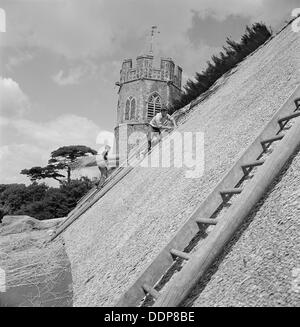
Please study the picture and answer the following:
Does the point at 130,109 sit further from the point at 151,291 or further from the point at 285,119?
the point at 151,291

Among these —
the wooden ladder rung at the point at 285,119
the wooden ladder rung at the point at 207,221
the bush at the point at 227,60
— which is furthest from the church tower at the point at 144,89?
the wooden ladder rung at the point at 207,221

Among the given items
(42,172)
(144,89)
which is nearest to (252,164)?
(144,89)

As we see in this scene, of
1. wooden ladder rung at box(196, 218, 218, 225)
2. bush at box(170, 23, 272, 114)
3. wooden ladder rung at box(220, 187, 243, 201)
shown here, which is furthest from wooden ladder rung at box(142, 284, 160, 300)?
bush at box(170, 23, 272, 114)

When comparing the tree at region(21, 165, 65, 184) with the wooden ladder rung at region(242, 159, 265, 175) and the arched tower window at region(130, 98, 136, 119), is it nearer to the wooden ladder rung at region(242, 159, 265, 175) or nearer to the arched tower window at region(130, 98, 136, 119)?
the arched tower window at region(130, 98, 136, 119)

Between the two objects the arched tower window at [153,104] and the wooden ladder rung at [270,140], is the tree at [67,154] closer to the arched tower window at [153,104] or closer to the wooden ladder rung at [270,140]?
the arched tower window at [153,104]

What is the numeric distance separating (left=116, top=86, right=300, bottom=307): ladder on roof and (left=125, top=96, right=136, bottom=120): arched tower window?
36.5 meters

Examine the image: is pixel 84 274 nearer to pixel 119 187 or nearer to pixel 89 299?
pixel 89 299

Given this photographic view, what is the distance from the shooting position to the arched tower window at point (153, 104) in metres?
40.2

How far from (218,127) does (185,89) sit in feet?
35.5

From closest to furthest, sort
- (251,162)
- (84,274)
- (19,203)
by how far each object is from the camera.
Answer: (251,162), (84,274), (19,203)

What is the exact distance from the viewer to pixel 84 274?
209 inches

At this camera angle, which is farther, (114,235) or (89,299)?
(114,235)

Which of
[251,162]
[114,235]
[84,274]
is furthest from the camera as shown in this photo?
[114,235]
